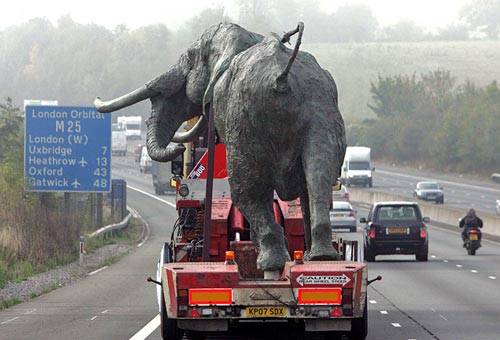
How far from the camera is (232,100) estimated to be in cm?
1241

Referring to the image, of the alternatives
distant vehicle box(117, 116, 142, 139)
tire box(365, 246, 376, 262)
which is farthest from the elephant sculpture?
distant vehicle box(117, 116, 142, 139)

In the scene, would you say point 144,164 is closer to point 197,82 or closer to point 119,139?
point 119,139

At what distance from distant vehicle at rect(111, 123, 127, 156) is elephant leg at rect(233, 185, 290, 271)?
115940 millimetres

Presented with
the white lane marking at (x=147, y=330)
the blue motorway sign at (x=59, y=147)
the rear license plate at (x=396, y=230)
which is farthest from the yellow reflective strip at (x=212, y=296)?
the blue motorway sign at (x=59, y=147)

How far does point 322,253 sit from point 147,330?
5.86 metres

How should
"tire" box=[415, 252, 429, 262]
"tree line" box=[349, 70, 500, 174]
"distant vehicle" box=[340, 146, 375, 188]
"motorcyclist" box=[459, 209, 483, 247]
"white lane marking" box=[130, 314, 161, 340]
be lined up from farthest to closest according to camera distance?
"tree line" box=[349, 70, 500, 174] < "distant vehicle" box=[340, 146, 375, 188] < "motorcyclist" box=[459, 209, 483, 247] < "tire" box=[415, 252, 429, 262] < "white lane marking" box=[130, 314, 161, 340]

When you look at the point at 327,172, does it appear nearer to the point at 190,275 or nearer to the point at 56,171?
the point at 190,275

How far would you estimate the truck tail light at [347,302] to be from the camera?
13.1 m

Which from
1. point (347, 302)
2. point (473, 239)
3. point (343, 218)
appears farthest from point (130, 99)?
point (343, 218)

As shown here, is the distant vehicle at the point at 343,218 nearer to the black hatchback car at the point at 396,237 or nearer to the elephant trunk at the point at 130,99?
the black hatchback car at the point at 396,237

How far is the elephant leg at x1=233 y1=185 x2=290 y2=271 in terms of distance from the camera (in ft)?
42.5

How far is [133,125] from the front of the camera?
5595 inches

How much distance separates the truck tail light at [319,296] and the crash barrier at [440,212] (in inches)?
1640

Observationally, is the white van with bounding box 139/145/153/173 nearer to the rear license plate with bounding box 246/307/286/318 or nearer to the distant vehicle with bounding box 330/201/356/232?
the distant vehicle with bounding box 330/201/356/232
